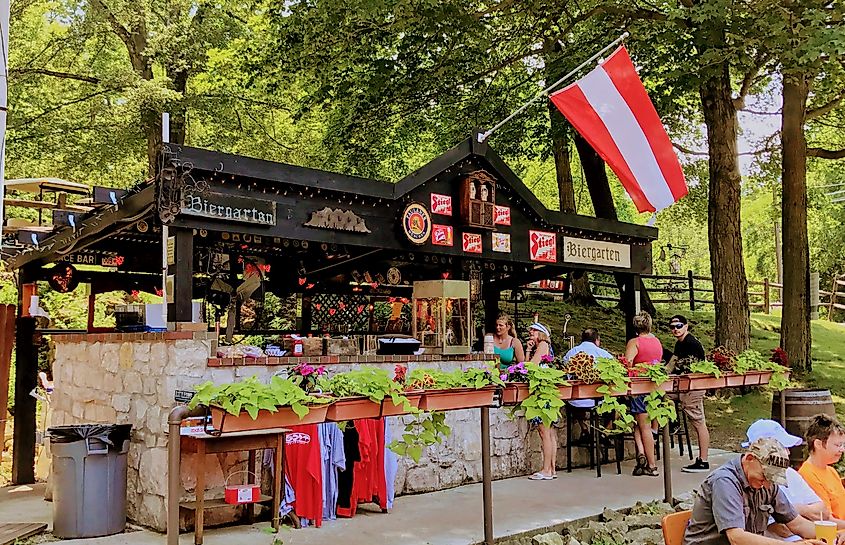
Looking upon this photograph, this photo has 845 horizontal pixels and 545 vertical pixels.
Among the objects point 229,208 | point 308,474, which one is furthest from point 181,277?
point 308,474

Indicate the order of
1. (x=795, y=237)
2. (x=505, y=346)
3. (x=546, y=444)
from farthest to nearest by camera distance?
(x=795, y=237)
(x=505, y=346)
(x=546, y=444)

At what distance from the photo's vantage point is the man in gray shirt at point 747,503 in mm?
3795

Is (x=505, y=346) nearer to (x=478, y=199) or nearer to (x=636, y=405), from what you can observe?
(x=636, y=405)

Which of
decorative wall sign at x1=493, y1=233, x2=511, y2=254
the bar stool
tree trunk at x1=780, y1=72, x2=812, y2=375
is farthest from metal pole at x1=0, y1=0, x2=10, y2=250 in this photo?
tree trunk at x1=780, y1=72, x2=812, y2=375

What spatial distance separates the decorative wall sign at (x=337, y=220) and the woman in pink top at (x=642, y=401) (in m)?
3.00

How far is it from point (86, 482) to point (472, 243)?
4.56 meters

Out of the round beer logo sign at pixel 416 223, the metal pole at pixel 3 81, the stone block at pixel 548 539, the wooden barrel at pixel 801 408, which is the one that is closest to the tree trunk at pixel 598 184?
the wooden barrel at pixel 801 408

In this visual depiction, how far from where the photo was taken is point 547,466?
7773 millimetres

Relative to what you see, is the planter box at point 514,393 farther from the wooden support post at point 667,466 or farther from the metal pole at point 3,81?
the metal pole at point 3,81

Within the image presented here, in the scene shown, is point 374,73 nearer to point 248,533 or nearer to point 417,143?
point 417,143

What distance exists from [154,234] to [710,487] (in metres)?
6.17

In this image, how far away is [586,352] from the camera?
748 centimetres

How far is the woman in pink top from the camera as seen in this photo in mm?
7898

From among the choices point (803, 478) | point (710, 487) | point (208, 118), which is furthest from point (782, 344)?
point (208, 118)
